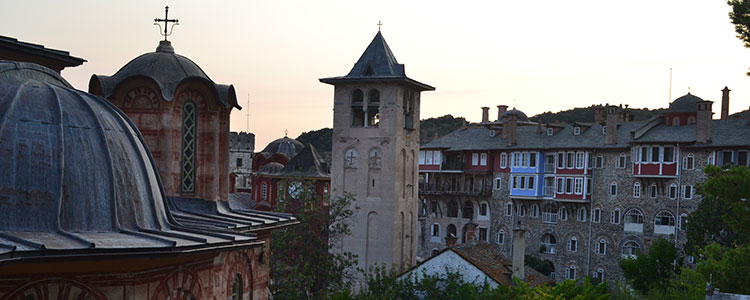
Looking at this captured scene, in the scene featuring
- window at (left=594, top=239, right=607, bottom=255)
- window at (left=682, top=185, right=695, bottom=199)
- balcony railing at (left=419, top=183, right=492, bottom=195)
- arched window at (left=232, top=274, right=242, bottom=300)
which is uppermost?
window at (left=682, top=185, right=695, bottom=199)

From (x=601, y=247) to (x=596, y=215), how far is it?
2028mm

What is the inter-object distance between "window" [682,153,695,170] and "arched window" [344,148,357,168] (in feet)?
62.4

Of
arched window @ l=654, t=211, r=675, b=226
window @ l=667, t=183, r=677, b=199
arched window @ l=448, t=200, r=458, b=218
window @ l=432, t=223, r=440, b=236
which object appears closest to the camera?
window @ l=667, t=183, r=677, b=199

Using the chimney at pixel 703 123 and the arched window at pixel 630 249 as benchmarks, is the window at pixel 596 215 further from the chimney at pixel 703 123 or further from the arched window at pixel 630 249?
the chimney at pixel 703 123

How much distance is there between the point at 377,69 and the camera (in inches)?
1663

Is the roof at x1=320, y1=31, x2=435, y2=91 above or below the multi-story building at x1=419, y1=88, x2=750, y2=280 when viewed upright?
above

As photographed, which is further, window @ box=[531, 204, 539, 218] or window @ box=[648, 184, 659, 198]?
window @ box=[531, 204, 539, 218]

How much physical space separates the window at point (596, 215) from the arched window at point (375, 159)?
53.4 feet

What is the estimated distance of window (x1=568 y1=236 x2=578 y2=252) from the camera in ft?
166

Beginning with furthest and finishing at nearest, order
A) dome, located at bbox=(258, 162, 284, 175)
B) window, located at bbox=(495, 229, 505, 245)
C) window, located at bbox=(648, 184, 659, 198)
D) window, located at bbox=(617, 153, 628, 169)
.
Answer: window, located at bbox=(495, 229, 505, 245)
dome, located at bbox=(258, 162, 284, 175)
window, located at bbox=(617, 153, 628, 169)
window, located at bbox=(648, 184, 659, 198)

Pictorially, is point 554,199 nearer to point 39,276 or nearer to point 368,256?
point 368,256

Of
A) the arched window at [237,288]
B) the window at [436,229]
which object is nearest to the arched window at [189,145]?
the arched window at [237,288]

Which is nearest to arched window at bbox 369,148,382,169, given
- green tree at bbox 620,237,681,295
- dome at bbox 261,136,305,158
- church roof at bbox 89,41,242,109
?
green tree at bbox 620,237,681,295

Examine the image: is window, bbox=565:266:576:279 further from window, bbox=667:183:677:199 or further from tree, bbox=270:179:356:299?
tree, bbox=270:179:356:299
